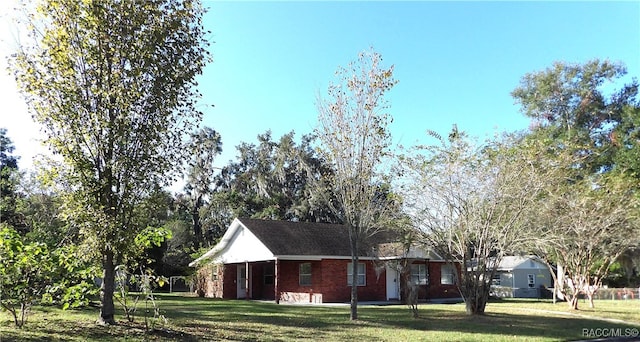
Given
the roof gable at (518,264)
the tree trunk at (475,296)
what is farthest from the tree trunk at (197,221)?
the tree trunk at (475,296)

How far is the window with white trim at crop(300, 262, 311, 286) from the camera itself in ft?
87.6

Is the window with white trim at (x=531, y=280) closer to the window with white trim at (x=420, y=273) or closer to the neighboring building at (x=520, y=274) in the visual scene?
the neighboring building at (x=520, y=274)

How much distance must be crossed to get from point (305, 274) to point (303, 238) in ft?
6.36

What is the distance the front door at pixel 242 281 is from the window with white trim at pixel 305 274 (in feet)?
16.4

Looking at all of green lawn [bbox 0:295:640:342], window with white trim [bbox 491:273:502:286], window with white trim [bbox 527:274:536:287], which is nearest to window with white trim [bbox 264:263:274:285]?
green lawn [bbox 0:295:640:342]

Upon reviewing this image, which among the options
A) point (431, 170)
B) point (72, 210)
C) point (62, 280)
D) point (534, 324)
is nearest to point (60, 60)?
point (72, 210)

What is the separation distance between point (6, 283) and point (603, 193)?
24.7 metres

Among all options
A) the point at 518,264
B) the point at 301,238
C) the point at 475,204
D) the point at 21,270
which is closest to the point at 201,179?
the point at 301,238

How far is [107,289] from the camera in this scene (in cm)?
1154

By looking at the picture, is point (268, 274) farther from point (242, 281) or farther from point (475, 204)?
point (475, 204)

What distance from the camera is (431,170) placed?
1825 cm

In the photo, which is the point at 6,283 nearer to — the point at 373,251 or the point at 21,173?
the point at 373,251

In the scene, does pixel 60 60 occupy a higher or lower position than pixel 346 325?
higher

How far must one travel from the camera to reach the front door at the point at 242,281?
30453 mm
